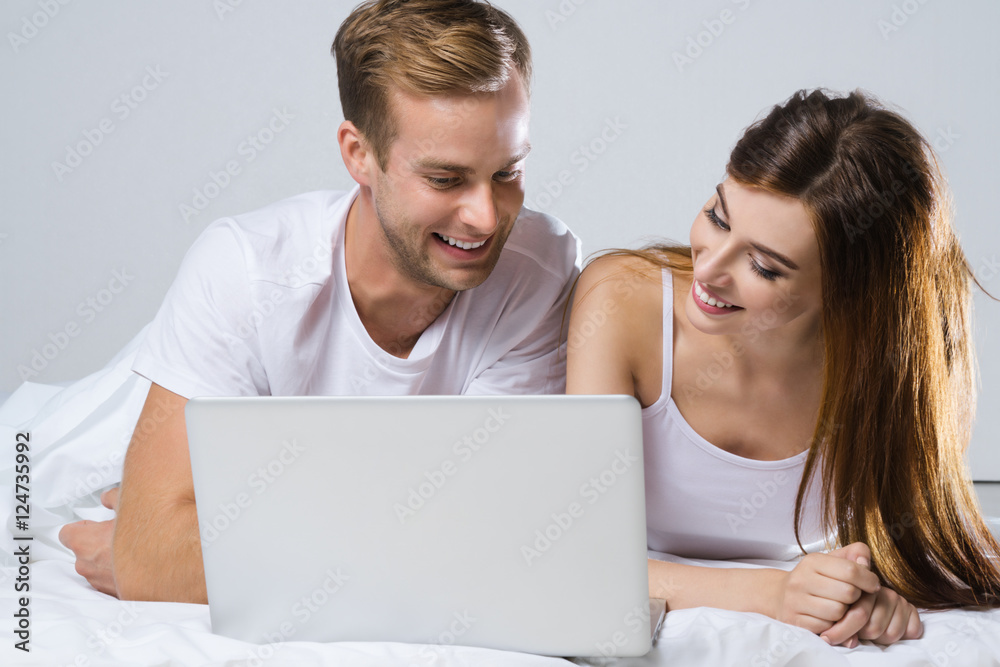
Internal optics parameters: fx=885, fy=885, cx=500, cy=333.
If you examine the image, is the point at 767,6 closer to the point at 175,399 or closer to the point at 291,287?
the point at 291,287

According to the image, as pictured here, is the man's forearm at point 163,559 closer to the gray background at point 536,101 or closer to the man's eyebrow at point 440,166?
the man's eyebrow at point 440,166

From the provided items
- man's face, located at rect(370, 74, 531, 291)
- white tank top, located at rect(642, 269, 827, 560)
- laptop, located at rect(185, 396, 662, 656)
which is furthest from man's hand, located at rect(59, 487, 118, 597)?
white tank top, located at rect(642, 269, 827, 560)

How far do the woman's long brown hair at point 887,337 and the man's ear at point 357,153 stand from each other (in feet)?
1.93

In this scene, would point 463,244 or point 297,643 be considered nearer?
point 297,643

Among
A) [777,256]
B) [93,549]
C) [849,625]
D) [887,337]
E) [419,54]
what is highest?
[419,54]

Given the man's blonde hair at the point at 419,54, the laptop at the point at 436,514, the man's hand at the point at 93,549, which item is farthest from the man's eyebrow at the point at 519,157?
the man's hand at the point at 93,549

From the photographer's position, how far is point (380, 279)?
1530mm

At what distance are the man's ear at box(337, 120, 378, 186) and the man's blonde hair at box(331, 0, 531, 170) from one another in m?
0.01

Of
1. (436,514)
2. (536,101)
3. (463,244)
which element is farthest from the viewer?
(536,101)

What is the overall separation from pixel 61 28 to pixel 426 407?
2.89 m

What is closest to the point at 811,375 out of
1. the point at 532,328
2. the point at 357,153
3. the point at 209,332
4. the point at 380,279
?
the point at 532,328

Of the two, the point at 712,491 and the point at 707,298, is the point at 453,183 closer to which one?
the point at 707,298

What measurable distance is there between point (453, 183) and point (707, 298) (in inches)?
16.9

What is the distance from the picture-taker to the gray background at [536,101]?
301 centimetres
